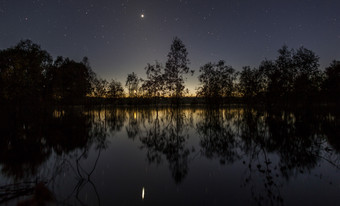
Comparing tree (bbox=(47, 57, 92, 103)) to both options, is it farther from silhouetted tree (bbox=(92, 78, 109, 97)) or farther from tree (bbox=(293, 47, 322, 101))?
tree (bbox=(293, 47, 322, 101))

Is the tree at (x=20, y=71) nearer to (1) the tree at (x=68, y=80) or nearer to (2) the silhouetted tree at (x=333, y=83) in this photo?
(1) the tree at (x=68, y=80)

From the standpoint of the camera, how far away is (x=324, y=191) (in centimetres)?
707

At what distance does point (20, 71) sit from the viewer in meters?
48.4

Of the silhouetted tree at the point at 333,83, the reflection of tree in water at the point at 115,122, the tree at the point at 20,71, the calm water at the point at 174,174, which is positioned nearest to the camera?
the calm water at the point at 174,174

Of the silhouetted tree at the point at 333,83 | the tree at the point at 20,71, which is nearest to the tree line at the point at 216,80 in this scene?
the tree at the point at 20,71

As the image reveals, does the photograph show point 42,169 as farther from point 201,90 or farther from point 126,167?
point 201,90

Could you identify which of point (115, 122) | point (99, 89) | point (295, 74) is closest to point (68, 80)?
point (99, 89)

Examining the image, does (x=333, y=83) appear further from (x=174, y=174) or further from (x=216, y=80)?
(x=174, y=174)

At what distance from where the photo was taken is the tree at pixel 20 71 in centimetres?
4700

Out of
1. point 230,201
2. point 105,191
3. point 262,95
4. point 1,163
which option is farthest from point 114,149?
point 262,95

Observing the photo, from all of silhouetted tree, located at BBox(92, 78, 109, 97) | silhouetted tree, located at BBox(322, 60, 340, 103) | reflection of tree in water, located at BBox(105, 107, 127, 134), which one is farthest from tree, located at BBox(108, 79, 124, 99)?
silhouetted tree, located at BBox(322, 60, 340, 103)

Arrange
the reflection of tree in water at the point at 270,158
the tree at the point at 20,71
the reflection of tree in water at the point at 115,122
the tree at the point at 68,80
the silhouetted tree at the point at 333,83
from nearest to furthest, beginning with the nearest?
1. the reflection of tree in water at the point at 270,158
2. the reflection of tree in water at the point at 115,122
3. the tree at the point at 20,71
4. the tree at the point at 68,80
5. the silhouetted tree at the point at 333,83

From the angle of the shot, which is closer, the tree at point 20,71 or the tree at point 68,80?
the tree at point 20,71

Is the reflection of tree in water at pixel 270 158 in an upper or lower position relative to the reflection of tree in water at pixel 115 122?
upper
